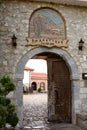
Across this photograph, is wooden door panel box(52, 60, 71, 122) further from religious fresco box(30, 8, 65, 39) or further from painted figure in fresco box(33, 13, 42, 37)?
painted figure in fresco box(33, 13, 42, 37)

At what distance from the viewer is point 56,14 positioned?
28.5 ft

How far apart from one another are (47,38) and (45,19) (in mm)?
620

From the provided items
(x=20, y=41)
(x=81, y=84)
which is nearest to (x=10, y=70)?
(x=20, y=41)

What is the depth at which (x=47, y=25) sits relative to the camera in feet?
28.0

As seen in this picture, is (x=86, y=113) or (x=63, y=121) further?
(x=63, y=121)

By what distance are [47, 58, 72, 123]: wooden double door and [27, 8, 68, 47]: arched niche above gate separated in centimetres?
107

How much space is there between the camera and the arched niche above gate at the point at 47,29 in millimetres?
8344

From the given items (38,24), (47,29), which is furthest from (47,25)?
(38,24)

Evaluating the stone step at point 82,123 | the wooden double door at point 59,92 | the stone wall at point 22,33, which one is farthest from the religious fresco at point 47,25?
the stone step at point 82,123

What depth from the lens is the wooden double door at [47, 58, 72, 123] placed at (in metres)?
9.29

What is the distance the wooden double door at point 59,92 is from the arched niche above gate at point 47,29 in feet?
3.51

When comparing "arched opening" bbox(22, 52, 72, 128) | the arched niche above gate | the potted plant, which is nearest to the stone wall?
the arched niche above gate

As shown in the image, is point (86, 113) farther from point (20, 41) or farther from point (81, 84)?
point (20, 41)

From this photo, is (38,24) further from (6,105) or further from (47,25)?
(6,105)
